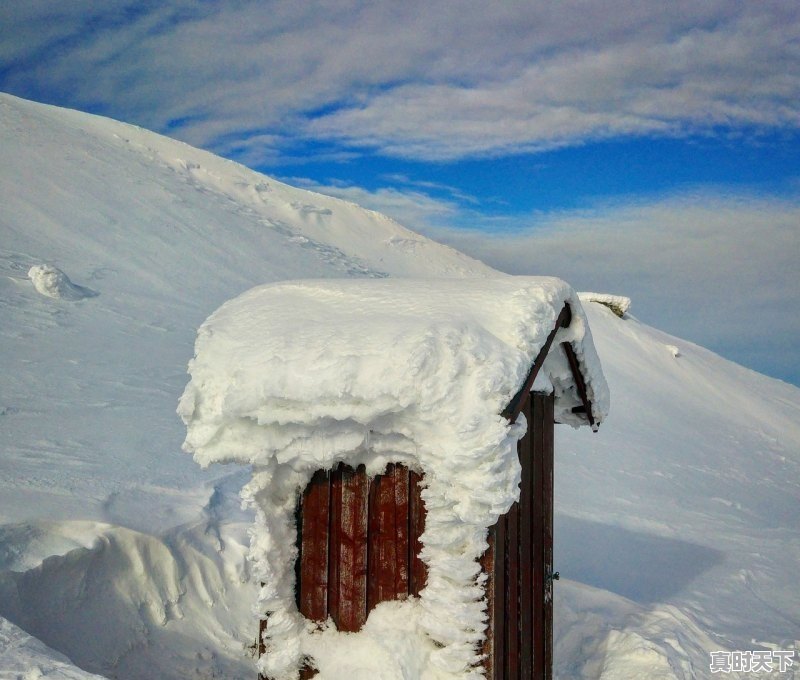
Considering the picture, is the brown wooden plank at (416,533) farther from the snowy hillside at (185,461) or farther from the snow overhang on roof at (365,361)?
the snowy hillside at (185,461)

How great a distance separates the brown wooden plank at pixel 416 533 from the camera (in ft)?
13.6

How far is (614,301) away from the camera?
75.5ft

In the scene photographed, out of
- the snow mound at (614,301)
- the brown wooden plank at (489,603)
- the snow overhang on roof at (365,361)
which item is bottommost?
the brown wooden plank at (489,603)

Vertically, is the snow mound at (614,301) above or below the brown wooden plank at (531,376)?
above

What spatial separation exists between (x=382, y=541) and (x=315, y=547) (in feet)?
1.47

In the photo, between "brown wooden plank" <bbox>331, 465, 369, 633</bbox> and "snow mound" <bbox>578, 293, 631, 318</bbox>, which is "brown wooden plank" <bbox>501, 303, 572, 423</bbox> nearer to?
"brown wooden plank" <bbox>331, 465, 369, 633</bbox>

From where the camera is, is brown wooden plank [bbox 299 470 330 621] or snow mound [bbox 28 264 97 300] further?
snow mound [bbox 28 264 97 300]

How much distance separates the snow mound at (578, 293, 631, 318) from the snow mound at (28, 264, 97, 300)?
50.4 ft

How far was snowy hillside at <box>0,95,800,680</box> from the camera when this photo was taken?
17.5 feet

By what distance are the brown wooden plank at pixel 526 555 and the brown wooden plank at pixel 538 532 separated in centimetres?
7

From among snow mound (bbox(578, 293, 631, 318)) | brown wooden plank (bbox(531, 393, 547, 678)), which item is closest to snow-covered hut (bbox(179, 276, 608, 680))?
brown wooden plank (bbox(531, 393, 547, 678))

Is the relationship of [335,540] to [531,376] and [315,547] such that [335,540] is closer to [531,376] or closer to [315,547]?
[315,547]

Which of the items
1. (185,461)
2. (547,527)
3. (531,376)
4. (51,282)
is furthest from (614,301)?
(531,376)

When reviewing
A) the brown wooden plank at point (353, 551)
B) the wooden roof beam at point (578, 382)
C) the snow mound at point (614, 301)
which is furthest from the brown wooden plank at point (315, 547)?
the snow mound at point (614, 301)
